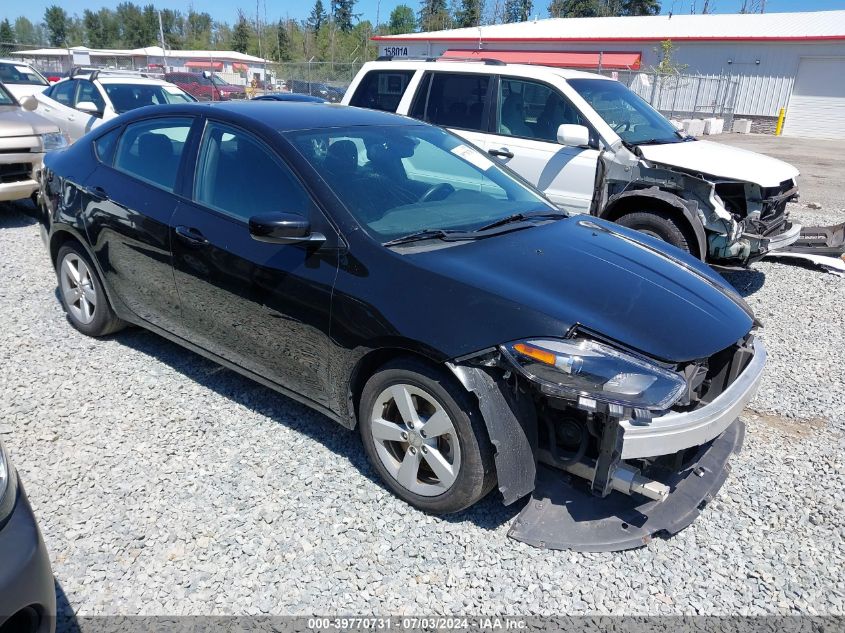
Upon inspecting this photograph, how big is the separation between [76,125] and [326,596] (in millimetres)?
10430

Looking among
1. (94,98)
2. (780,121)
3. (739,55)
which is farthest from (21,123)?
(739,55)

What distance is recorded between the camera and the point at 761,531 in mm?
3012

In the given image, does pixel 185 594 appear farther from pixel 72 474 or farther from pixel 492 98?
pixel 492 98

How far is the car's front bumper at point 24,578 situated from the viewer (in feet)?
5.79

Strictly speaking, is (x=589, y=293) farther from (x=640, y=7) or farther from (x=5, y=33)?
(x=5, y=33)

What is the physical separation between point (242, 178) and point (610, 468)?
2418 mm

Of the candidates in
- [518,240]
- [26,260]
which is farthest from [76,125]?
[518,240]

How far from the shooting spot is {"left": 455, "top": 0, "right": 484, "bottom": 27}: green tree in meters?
75.6

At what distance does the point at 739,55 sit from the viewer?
29797mm

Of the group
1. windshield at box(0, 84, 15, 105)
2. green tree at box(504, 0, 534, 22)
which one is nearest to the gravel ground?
windshield at box(0, 84, 15, 105)

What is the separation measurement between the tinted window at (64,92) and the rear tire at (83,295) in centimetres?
760

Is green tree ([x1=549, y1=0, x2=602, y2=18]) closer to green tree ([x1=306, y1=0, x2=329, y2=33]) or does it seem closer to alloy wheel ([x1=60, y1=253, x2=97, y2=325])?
green tree ([x1=306, y1=0, x2=329, y2=33])

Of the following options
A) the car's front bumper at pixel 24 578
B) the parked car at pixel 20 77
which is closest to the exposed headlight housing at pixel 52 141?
the car's front bumper at pixel 24 578

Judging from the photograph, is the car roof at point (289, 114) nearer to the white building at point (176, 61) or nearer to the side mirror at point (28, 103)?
the side mirror at point (28, 103)
